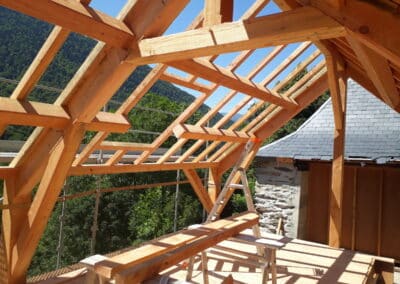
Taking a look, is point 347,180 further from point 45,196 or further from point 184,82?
point 45,196

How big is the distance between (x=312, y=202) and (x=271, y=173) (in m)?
1.02

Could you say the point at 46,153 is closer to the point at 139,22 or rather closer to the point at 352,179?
the point at 139,22

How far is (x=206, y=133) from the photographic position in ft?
18.0

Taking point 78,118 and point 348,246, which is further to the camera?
point 348,246

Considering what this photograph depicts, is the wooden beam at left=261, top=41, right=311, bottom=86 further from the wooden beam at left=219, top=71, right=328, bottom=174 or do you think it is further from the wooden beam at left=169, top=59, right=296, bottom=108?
the wooden beam at left=219, top=71, right=328, bottom=174

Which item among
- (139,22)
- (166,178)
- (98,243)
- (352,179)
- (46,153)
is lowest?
(98,243)

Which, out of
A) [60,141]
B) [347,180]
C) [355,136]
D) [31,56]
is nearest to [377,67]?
[60,141]

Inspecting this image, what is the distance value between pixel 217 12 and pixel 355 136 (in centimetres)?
555

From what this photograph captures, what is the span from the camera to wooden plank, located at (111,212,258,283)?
261 cm

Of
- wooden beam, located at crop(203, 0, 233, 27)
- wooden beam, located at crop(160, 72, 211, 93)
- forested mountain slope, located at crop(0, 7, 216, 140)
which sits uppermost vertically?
forested mountain slope, located at crop(0, 7, 216, 140)

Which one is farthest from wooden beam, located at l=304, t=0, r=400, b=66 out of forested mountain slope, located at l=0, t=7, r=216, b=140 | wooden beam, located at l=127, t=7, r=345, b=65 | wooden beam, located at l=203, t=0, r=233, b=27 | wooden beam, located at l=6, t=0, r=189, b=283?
forested mountain slope, located at l=0, t=7, r=216, b=140

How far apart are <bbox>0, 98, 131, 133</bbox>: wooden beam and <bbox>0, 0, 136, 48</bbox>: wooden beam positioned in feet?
2.78

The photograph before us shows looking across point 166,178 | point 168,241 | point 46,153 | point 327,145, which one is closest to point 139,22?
point 46,153

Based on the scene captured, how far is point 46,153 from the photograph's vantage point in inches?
130
